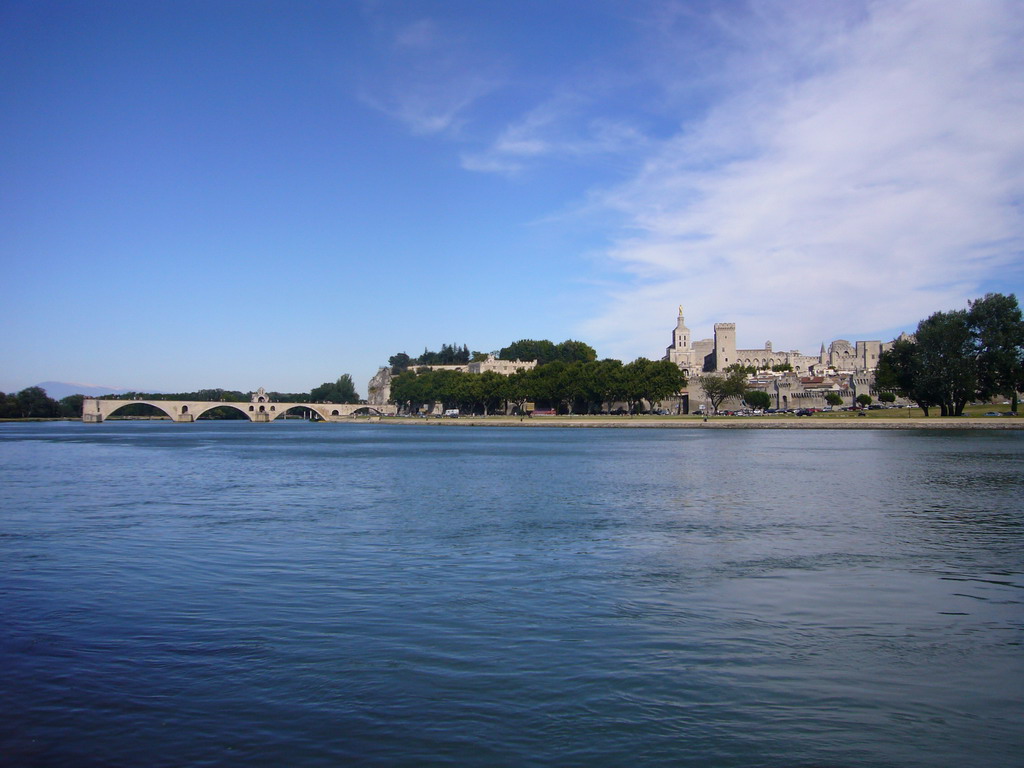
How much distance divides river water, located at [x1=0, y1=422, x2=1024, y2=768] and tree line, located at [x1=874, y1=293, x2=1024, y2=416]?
60.7m

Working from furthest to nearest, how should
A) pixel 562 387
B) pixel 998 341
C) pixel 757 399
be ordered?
pixel 757 399 → pixel 562 387 → pixel 998 341

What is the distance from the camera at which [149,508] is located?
23078mm

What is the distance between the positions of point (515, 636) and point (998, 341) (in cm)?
8011

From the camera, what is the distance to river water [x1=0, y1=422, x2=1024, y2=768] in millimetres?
6645

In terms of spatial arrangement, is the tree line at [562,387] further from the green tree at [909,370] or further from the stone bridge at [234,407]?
the green tree at [909,370]

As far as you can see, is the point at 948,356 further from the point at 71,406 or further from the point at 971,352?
the point at 71,406

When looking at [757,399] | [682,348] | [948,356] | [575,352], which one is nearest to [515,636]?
[948,356]

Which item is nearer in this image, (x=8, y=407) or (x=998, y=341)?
(x=998, y=341)

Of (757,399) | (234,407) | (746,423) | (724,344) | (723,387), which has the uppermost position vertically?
(724,344)

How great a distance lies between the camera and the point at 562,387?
4769 inches

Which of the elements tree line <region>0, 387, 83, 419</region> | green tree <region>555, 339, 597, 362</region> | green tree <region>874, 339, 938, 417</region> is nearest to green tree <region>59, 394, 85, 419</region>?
tree line <region>0, 387, 83, 419</region>

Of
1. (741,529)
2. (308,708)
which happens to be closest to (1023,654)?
(308,708)

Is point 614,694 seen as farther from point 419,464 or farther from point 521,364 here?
point 521,364

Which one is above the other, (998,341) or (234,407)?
(998,341)
